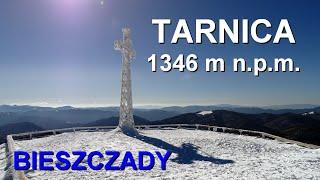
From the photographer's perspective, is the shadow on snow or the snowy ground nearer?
the snowy ground

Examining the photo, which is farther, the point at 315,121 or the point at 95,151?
the point at 315,121

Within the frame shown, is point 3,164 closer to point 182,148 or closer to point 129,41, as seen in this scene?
point 182,148

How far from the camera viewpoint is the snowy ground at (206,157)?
71.0ft

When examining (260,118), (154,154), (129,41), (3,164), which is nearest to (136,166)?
(154,154)

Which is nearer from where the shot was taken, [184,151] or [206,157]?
[206,157]

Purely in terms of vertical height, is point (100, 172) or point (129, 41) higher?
point (129, 41)

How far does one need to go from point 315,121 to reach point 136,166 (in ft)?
421

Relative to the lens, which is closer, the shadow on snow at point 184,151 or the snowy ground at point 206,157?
the snowy ground at point 206,157

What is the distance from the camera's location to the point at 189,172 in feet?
74.3

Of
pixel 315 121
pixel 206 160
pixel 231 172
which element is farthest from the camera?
pixel 315 121

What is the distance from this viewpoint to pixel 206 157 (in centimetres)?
2805

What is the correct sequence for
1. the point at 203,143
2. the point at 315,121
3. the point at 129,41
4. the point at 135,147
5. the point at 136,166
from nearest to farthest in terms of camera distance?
the point at 136,166 < the point at 135,147 < the point at 203,143 < the point at 129,41 < the point at 315,121

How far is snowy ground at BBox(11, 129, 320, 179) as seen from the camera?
71.0 ft

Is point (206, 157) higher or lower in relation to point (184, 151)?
lower
